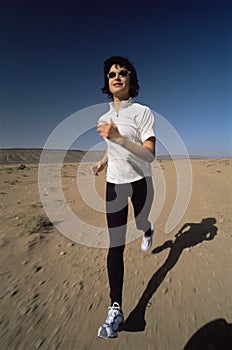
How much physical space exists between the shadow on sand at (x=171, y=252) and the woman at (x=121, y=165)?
0.71 feet

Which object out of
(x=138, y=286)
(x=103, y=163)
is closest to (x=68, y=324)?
(x=138, y=286)

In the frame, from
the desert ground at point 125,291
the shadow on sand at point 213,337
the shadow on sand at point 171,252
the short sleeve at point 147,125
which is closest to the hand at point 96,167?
the short sleeve at point 147,125

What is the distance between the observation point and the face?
212 centimetres

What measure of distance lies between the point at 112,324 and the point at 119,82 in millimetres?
2181

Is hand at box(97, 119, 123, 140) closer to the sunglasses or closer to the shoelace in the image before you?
the sunglasses

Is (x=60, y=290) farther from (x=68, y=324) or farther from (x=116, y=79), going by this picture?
(x=116, y=79)

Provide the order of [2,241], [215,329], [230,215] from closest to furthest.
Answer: [215,329], [2,241], [230,215]

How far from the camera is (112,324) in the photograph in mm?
1956

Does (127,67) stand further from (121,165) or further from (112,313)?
(112,313)

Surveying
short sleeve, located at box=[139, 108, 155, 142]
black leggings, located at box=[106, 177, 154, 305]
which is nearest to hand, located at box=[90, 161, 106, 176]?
black leggings, located at box=[106, 177, 154, 305]

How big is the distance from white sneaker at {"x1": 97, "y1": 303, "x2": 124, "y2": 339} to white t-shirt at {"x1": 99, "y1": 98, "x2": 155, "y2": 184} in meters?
1.15

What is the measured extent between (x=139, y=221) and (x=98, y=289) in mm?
927

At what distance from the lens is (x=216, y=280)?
2775 millimetres

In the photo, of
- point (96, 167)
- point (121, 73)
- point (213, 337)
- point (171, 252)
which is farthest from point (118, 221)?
point (171, 252)
